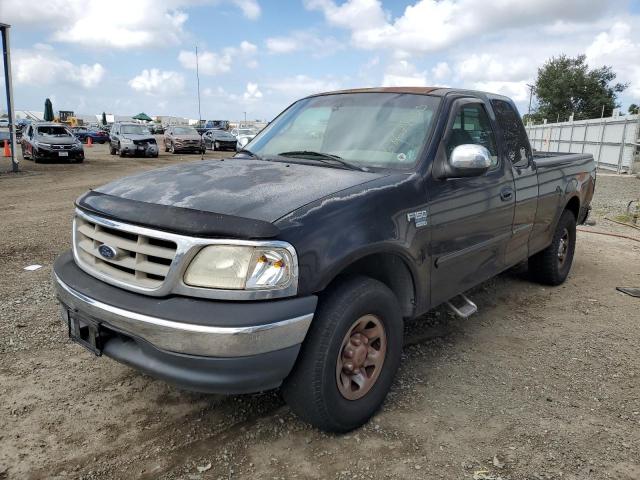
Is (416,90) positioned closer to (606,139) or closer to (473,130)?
(473,130)

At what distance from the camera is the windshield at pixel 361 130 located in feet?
11.1

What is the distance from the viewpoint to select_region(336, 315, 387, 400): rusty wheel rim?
2727mm

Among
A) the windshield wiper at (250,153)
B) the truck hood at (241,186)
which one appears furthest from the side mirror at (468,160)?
the windshield wiper at (250,153)

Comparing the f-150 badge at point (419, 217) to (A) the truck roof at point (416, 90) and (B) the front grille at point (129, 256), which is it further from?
(B) the front grille at point (129, 256)

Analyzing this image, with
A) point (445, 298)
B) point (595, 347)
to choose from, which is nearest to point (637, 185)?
point (595, 347)

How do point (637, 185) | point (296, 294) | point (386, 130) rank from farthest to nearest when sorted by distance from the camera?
point (637, 185) < point (386, 130) < point (296, 294)

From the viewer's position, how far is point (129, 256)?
258cm

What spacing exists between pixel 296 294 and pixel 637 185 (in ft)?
54.3

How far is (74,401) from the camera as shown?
124 inches

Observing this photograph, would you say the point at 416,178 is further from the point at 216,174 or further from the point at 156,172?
the point at 156,172

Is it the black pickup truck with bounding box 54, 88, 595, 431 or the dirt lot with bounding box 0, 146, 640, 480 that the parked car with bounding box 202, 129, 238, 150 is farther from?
the black pickup truck with bounding box 54, 88, 595, 431

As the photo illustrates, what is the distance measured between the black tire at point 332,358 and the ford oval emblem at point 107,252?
105cm

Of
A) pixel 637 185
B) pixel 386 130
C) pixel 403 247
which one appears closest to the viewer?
pixel 403 247

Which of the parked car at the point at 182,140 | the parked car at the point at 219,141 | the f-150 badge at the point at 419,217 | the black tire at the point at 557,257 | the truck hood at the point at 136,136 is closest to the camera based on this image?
the f-150 badge at the point at 419,217
